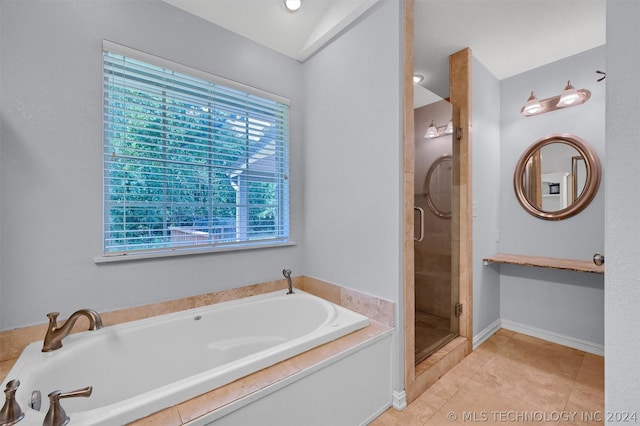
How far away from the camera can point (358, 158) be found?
1.97 m

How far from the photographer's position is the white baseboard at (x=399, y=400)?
1.70m

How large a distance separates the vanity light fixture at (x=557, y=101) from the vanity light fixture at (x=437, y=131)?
82 cm

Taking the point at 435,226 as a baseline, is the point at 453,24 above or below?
above

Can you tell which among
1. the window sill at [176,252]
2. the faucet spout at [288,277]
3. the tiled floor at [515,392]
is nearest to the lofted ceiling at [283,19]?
the window sill at [176,252]

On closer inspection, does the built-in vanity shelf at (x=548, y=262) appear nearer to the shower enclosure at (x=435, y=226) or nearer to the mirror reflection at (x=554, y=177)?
the mirror reflection at (x=554, y=177)

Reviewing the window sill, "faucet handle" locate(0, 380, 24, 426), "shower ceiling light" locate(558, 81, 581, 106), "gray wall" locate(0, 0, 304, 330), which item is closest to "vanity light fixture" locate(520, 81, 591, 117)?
"shower ceiling light" locate(558, 81, 581, 106)

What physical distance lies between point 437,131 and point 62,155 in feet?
8.61

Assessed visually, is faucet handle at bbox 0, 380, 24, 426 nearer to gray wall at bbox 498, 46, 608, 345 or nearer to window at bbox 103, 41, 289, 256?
window at bbox 103, 41, 289, 256

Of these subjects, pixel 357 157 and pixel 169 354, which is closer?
pixel 169 354

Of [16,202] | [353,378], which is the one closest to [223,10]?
[16,202]

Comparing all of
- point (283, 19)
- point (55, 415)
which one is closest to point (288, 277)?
point (55, 415)

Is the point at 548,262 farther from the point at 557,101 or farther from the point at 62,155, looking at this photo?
the point at 62,155

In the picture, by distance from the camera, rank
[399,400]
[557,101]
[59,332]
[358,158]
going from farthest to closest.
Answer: [557,101] → [358,158] → [399,400] → [59,332]

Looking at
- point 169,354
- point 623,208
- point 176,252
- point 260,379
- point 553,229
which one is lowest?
point 169,354
